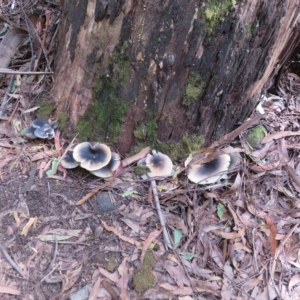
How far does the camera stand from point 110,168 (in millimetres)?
2586

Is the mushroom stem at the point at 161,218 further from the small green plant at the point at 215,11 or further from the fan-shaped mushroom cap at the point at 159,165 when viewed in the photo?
the small green plant at the point at 215,11

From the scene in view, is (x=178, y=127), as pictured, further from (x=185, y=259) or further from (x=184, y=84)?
(x=185, y=259)

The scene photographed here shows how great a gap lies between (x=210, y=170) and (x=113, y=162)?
0.78 m

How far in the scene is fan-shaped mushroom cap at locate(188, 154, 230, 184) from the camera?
8.53 feet

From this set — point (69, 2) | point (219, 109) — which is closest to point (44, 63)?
point (69, 2)

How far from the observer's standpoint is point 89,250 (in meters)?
2.24

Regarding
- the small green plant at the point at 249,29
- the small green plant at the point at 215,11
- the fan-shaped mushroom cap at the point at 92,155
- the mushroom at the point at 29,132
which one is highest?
the small green plant at the point at 215,11

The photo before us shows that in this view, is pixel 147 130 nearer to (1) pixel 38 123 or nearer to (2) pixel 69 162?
(2) pixel 69 162

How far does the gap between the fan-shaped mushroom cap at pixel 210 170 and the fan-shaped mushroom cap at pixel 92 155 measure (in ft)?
2.28

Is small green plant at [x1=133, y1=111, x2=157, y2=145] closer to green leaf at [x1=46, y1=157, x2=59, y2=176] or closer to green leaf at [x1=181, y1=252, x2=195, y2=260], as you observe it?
green leaf at [x1=46, y1=157, x2=59, y2=176]

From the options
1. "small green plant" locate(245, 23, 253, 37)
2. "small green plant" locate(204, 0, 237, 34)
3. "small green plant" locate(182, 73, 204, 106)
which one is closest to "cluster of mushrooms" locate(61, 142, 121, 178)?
"small green plant" locate(182, 73, 204, 106)

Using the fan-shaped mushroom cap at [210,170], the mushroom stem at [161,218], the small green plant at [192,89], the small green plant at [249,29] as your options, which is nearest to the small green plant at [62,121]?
the mushroom stem at [161,218]

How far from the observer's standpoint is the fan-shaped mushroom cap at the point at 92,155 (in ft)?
8.21

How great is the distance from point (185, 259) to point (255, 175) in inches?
38.0
